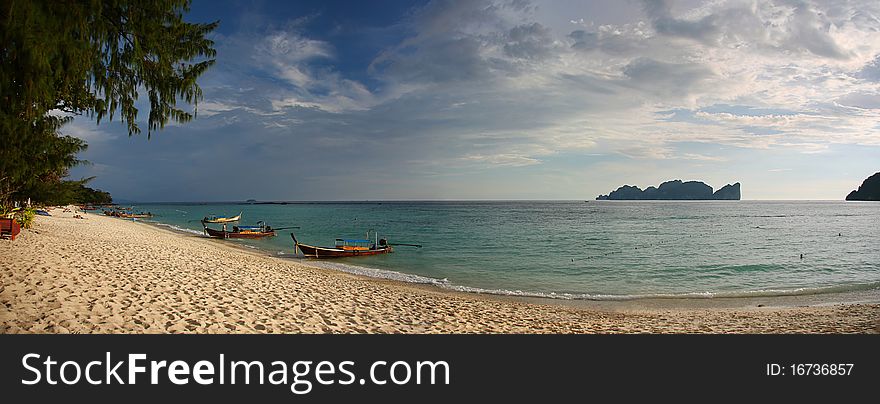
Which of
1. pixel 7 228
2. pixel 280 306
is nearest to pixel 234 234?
pixel 7 228

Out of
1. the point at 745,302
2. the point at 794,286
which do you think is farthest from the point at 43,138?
the point at 794,286

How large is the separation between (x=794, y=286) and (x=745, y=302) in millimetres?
6424

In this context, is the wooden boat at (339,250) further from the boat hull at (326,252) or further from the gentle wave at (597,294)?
the gentle wave at (597,294)

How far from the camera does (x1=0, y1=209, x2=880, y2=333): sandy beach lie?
26.2 feet

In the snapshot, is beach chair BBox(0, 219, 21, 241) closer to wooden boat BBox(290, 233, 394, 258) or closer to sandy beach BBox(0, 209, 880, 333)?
sandy beach BBox(0, 209, 880, 333)

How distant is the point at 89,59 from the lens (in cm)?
635

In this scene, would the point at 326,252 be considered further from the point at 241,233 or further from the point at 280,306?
the point at 241,233

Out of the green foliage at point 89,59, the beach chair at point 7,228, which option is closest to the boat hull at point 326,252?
the beach chair at point 7,228

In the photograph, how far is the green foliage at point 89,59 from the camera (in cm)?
557

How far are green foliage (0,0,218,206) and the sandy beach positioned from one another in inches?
123

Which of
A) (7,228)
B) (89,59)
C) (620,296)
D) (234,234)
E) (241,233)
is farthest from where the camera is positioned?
(241,233)

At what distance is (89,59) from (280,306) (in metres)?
6.54

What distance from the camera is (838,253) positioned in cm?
3362
